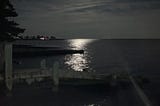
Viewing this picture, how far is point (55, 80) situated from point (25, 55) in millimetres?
65477

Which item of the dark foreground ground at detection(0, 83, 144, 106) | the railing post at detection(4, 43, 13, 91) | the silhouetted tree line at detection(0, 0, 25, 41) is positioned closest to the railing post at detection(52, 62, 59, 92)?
the dark foreground ground at detection(0, 83, 144, 106)

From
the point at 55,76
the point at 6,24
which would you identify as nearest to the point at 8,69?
the point at 55,76

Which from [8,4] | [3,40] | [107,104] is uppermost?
[8,4]

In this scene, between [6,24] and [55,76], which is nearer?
[55,76]

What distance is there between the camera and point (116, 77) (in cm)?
Result: 3622

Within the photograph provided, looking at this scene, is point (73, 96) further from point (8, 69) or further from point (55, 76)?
point (8, 69)

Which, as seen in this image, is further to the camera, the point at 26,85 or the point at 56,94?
the point at 56,94

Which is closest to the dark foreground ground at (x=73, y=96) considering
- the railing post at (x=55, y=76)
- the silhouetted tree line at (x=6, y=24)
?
the railing post at (x=55, y=76)

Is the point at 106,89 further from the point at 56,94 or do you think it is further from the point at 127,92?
the point at 56,94

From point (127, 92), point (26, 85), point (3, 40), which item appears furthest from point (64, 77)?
point (3, 40)

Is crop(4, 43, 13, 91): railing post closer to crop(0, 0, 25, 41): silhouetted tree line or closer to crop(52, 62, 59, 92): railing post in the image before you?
crop(52, 62, 59, 92): railing post

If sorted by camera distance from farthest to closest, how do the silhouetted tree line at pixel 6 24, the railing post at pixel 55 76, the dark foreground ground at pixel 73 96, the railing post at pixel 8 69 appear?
the silhouetted tree line at pixel 6 24, the dark foreground ground at pixel 73 96, the railing post at pixel 55 76, the railing post at pixel 8 69

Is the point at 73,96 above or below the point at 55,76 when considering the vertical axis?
below

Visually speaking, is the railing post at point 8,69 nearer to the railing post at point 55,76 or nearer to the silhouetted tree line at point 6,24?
the railing post at point 55,76
